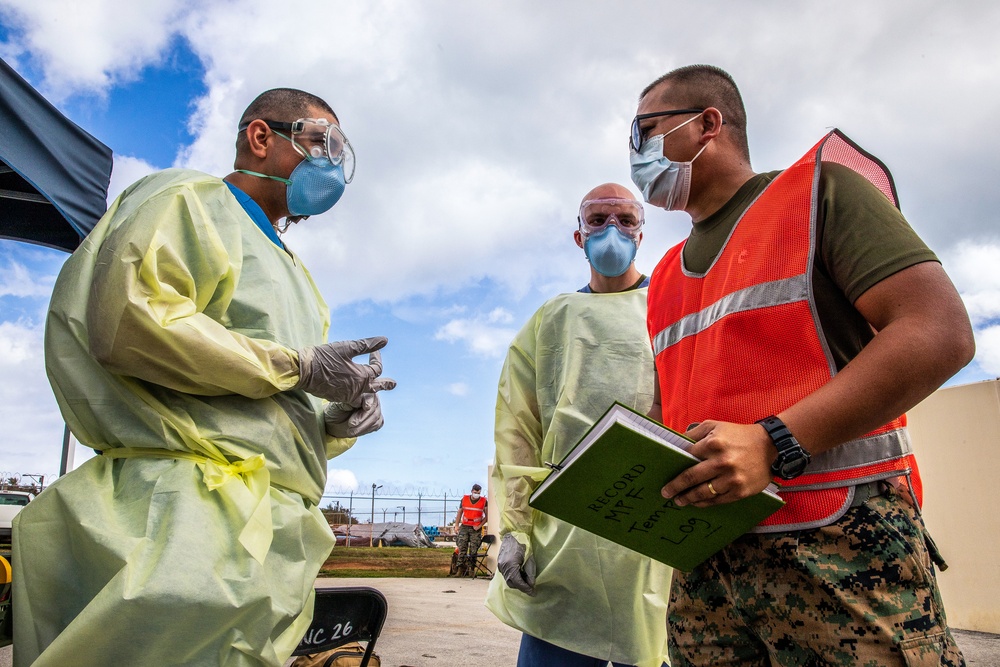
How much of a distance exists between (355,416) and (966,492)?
20.4 feet

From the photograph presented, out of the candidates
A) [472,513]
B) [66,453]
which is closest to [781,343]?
[66,453]

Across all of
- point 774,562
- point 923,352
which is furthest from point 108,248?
point 923,352

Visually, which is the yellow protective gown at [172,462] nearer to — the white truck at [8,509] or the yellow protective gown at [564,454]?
the white truck at [8,509]

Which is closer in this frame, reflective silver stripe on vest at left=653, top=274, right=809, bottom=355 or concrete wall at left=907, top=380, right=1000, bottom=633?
reflective silver stripe on vest at left=653, top=274, right=809, bottom=355

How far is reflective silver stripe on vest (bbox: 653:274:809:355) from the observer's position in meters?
1.46

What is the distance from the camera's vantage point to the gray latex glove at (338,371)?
6.81 ft

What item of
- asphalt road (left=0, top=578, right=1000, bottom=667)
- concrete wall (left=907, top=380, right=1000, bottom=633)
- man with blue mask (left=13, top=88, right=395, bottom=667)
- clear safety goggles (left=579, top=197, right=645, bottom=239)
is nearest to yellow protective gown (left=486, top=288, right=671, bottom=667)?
clear safety goggles (left=579, top=197, right=645, bottom=239)

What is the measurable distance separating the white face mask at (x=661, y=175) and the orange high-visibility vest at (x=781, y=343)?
0.32m

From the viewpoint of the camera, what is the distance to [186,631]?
158cm

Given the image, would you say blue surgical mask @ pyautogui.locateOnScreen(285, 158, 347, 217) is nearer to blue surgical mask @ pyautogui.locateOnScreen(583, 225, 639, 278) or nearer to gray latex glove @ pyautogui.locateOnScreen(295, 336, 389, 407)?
gray latex glove @ pyautogui.locateOnScreen(295, 336, 389, 407)

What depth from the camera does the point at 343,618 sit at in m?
2.47

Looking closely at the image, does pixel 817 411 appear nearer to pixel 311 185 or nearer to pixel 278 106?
pixel 311 185

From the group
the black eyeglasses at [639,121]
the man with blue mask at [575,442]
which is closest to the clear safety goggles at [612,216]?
the man with blue mask at [575,442]

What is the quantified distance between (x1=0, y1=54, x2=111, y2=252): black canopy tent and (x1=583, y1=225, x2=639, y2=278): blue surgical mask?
8.89ft
